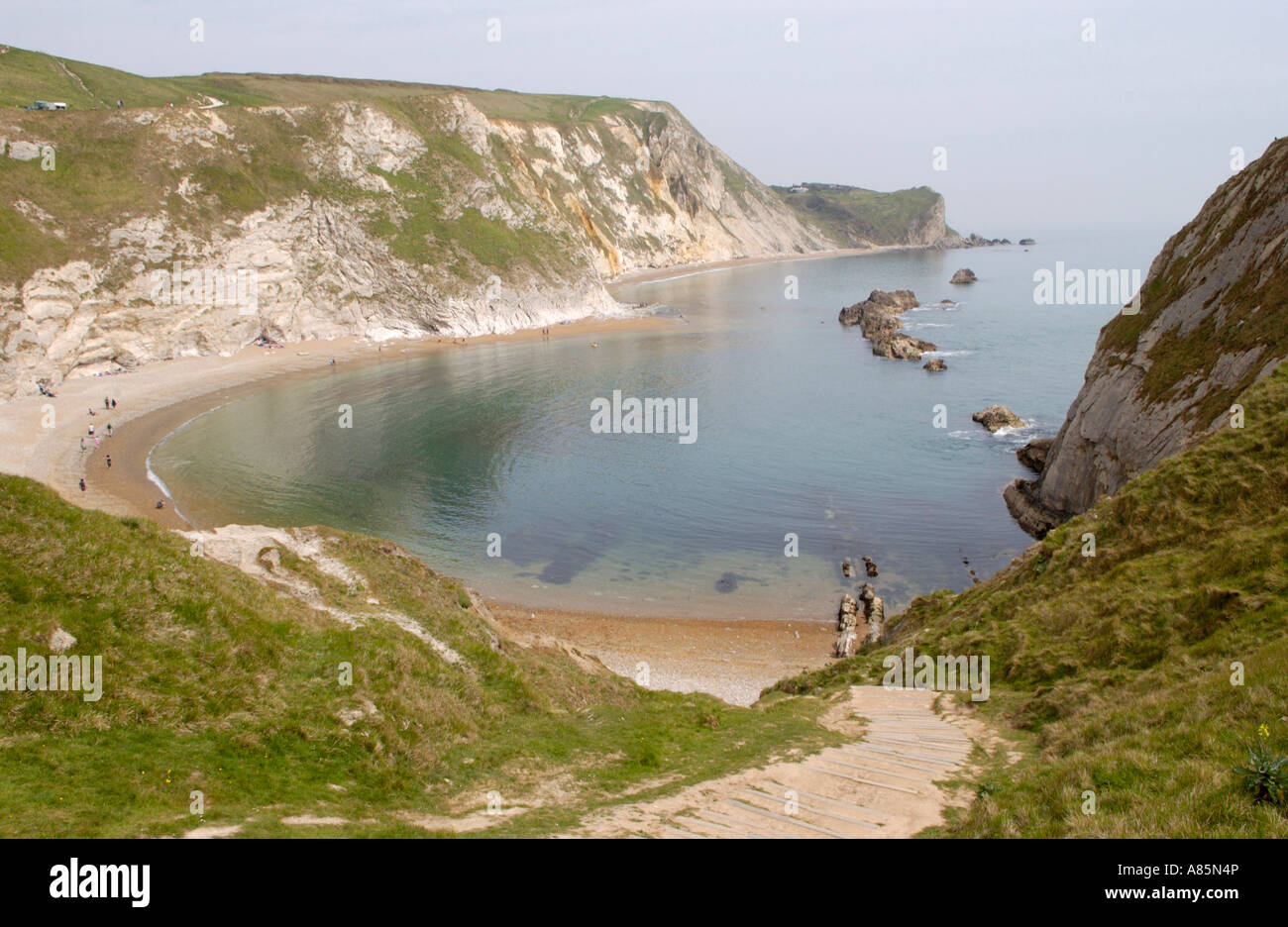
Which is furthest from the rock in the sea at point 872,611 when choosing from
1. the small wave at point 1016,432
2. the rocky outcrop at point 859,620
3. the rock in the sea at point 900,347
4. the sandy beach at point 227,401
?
the rock in the sea at point 900,347

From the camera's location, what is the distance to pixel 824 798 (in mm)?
12367

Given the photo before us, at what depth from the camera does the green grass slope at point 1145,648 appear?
9380mm

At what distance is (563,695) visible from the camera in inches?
762

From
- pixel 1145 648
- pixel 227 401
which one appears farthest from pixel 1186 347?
pixel 227 401

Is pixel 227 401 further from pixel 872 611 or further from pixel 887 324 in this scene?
pixel 887 324

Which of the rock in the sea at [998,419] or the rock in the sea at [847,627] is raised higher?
the rock in the sea at [998,419]

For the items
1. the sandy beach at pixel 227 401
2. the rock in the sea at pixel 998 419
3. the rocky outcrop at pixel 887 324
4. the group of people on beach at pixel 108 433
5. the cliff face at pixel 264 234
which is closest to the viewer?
the sandy beach at pixel 227 401

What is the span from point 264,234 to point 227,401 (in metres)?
31.5

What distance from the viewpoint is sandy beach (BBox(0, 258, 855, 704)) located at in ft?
106

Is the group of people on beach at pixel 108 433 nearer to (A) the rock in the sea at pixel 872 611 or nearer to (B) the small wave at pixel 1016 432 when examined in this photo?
(A) the rock in the sea at pixel 872 611

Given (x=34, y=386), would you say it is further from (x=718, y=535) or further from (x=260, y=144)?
(x=718, y=535)

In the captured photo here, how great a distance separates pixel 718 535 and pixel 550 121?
172673 millimetres

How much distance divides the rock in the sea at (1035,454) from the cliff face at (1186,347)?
9.69 m

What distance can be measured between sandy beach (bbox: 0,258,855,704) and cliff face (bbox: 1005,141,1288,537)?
16.7 metres
